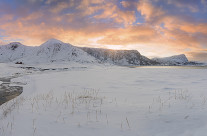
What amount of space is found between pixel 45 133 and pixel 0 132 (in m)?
1.51

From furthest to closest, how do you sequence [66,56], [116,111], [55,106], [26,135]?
1. [66,56]
2. [55,106]
3. [116,111]
4. [26,135]

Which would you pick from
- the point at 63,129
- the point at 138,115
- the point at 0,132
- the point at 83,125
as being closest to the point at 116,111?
the point at 138,115

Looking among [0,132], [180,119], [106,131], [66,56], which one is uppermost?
[66,56]

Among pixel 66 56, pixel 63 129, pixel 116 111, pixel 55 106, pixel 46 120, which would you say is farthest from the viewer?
pixel 66 56

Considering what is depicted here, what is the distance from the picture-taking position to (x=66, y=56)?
14462 cm

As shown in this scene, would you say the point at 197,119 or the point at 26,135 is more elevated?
the point at 197,119

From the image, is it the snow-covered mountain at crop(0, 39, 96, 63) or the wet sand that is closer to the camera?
the wet sand

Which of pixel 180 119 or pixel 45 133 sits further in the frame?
pixel 180 119

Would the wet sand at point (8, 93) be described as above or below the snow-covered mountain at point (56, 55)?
below

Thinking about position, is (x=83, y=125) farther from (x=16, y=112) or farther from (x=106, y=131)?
(x=16, y=112)

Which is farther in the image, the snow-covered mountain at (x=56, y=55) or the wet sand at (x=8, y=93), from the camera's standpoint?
the snow-covered mountain at (x=56, y=55)

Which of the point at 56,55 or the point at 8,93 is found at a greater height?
the point at 56,55

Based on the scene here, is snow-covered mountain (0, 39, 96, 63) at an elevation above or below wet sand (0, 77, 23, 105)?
above

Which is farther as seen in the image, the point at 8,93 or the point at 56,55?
the point at 56,55
